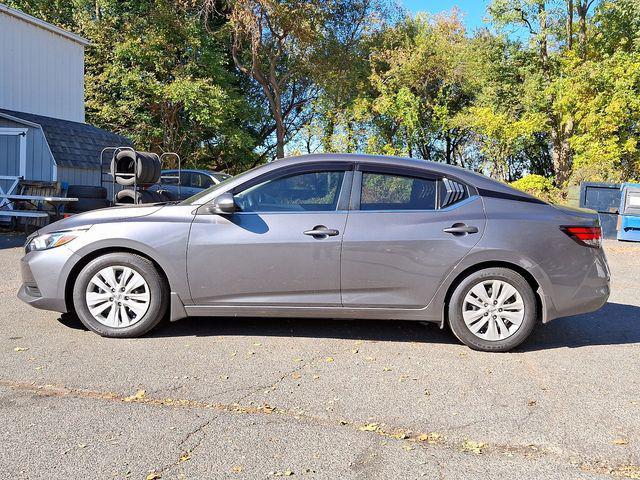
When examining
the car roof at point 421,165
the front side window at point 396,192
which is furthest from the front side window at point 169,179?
the front side window at point 396,192

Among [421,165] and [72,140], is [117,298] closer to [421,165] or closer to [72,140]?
[421,165]

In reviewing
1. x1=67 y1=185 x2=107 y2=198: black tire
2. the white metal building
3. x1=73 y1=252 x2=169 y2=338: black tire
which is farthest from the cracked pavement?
the white metal building

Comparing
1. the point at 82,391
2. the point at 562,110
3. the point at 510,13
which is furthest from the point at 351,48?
the point at 82,391

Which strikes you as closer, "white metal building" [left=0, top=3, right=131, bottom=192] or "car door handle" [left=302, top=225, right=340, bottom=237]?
"car door handle" [left=302, top=225, right=340, bottom=237]

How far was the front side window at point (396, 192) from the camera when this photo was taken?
4945 millimetres

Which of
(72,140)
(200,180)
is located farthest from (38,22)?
(200,180)

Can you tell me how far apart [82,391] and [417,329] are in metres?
3.07

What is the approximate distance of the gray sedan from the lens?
479 cm

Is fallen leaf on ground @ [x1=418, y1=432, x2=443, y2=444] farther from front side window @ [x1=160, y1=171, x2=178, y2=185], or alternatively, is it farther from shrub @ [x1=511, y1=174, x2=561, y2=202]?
shrub @ [x1=511, y1=174, x2=561, y2=202]

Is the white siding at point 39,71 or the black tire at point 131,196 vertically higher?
the white siding at point 39,71

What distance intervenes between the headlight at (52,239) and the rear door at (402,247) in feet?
7.76

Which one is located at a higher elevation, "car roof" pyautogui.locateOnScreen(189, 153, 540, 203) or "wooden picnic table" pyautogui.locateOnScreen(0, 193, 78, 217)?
"car roof" pyautogui.locateOnScreen(189, 153, 540, 203)

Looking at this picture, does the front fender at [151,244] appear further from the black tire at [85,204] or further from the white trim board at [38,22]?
the white trim board at [38,22]

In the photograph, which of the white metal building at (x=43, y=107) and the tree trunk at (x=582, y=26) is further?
the tree trunk at (x=582, y=26)
